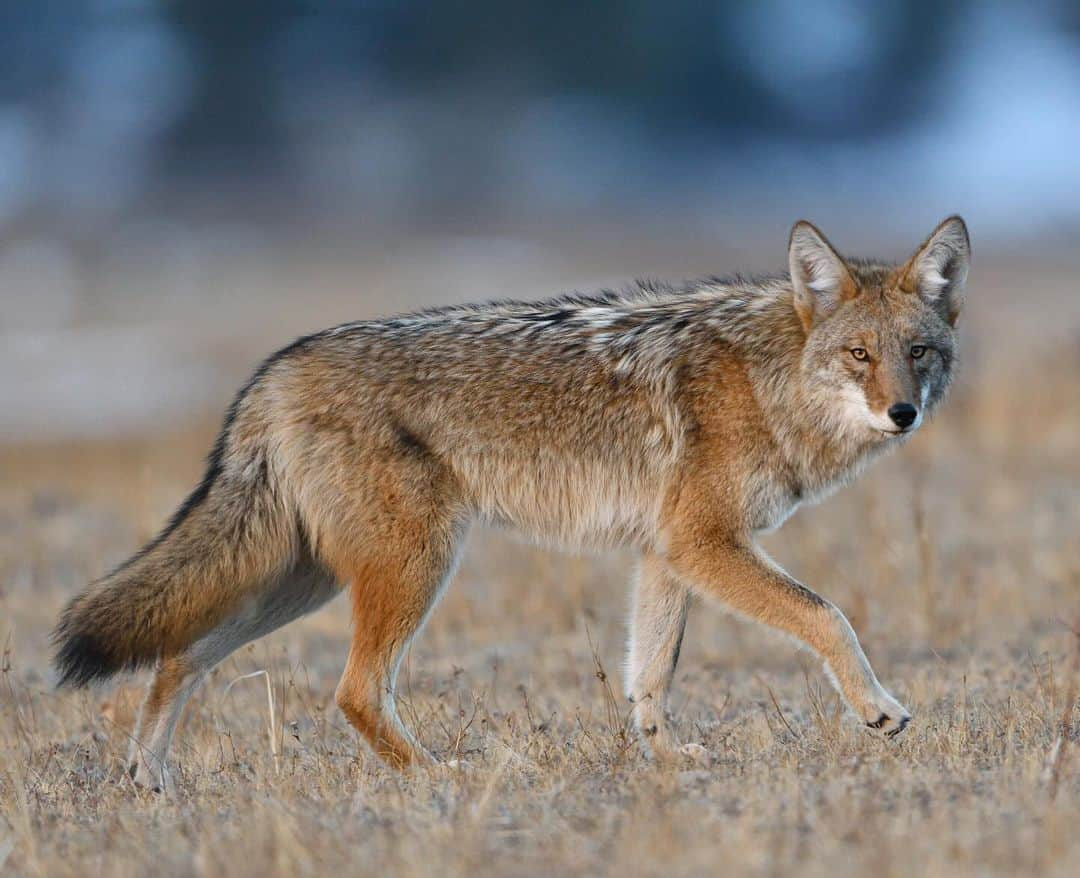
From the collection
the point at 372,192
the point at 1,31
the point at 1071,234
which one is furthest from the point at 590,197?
the point at 1,31

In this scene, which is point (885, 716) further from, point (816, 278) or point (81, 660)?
point (81, 660)

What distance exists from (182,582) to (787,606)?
90.0 inches

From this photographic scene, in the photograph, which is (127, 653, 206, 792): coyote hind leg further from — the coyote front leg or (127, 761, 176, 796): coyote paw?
the coyote front leg

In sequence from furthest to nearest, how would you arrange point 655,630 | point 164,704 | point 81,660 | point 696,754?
point 655,630
point 164,704
point 81,660
point 696,754

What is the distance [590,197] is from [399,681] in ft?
272

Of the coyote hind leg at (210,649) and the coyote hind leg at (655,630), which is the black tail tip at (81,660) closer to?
the coyote hind leg at (210,649)

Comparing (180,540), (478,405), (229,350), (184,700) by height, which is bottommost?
(229,350)

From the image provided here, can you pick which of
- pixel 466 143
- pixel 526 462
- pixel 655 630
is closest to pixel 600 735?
pixel 655 630

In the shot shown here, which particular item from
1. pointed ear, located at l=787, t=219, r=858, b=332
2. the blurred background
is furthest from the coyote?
the blurred background

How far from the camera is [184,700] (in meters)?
6.01

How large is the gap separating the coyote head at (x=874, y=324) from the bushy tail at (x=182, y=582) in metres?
2.21

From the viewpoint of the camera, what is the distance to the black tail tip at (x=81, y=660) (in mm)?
5488

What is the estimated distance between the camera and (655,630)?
614 cm

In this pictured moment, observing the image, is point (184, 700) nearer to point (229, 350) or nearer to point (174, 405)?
point (174, 405)
